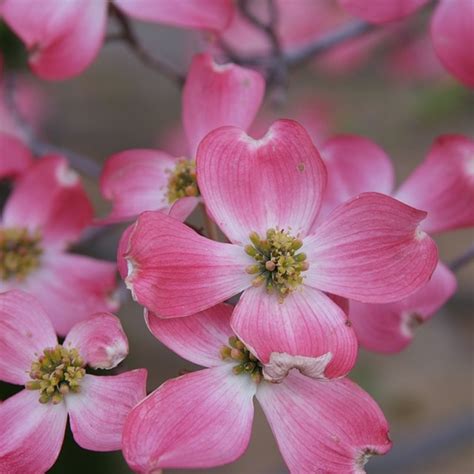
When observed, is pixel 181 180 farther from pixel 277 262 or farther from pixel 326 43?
pixel 326 43

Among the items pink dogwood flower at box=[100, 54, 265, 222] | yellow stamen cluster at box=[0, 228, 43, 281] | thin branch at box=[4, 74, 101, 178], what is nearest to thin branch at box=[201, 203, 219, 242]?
pink dogwood flower at box=[100, 54, 265, 222]

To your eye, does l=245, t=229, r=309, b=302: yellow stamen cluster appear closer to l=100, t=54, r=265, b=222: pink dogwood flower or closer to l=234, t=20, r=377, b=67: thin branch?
l=100, t=54, r=265, b=222: pink dogwood flower

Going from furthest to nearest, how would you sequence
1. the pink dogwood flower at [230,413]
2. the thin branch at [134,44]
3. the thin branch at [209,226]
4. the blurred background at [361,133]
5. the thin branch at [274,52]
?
the blurred background at [361,133], the thin branch at [274,52], the thin branch at [134,44], the thin branch at [209,226], the pink dogwood flower at [230,413]

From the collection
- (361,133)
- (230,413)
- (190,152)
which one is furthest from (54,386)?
(361,133)

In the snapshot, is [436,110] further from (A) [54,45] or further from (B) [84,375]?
(B) [84,375]

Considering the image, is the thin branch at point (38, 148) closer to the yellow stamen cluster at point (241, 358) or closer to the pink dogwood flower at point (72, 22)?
the pink dogwood flower at point (72, 22)

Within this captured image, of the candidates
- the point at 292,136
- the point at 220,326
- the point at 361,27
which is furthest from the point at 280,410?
the point at 361,27

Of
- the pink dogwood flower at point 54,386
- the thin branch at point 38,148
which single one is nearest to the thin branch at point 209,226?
the pink dogwood flower at point 54,386
